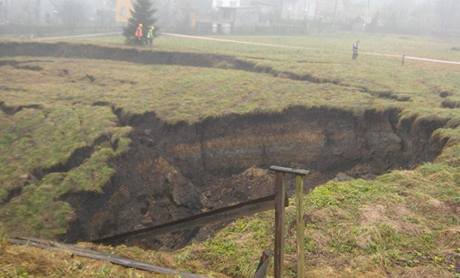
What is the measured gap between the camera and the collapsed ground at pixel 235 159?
29.3ft

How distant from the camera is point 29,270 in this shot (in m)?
6.29

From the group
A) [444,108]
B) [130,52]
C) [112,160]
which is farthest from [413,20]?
[112,160]

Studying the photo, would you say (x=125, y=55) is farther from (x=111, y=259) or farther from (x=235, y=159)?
(x=111, y=259)

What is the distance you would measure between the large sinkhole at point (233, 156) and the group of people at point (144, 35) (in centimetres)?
1838

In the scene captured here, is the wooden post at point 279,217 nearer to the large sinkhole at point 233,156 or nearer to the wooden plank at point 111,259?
the wooden plank at point 111,259

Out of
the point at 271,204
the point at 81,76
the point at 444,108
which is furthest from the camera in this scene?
the point at 81,76

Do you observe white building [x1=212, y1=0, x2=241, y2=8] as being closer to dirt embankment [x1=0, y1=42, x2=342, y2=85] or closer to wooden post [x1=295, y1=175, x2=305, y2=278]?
dirt embankment [x1=0, y1=42, x2=342, y2=85]

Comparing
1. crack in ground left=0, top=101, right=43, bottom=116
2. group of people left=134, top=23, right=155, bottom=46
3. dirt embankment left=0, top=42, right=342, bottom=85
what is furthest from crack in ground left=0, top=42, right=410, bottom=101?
crack in ground left=0, top=101, right=43, bottom=116

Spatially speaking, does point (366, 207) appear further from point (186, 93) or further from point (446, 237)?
point (186, 93)

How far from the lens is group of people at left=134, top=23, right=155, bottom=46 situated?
37391mm

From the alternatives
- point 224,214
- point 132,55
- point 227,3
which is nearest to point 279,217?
point 224,214

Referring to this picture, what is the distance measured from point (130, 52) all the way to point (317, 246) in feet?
103

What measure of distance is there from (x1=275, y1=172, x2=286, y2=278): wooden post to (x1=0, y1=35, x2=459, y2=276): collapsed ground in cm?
196

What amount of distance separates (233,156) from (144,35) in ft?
78.2
